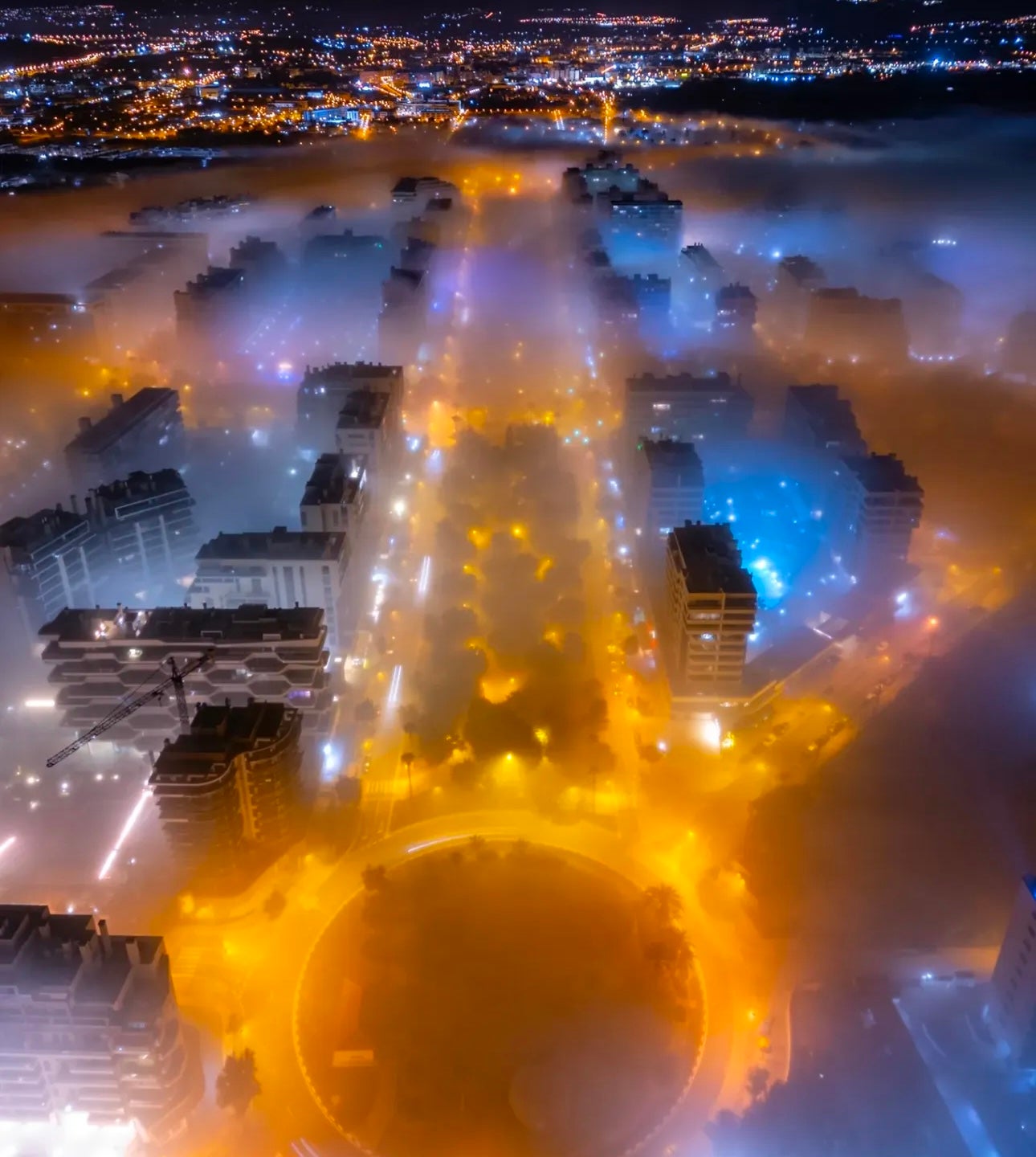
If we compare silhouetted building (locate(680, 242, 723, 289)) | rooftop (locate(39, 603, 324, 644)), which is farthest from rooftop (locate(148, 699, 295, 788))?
silhouetted building (locate(680, 242, 723, 289))

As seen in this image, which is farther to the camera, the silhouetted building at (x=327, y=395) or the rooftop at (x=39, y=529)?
the silhouetted building at (x=327, y=395)

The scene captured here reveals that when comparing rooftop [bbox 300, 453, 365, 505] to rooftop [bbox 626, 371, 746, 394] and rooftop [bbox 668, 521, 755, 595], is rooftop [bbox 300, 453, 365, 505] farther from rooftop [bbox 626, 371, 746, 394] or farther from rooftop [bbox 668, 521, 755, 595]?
rooftop [bbox 626, 371, 746, 394]

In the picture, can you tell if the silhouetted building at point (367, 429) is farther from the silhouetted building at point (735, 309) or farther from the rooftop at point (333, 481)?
the silhouetted building at point (735, 309)

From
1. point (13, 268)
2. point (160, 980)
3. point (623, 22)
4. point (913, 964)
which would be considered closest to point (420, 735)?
point (160, 980)

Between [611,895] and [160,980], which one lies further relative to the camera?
[611,895]

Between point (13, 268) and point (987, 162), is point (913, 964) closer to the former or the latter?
point (987, 162)

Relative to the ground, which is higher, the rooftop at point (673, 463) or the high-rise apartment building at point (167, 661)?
the rooftop at point (673, 463)

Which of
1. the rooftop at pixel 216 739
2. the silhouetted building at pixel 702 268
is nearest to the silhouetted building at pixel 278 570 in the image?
the rooftop at pixel 216 739
